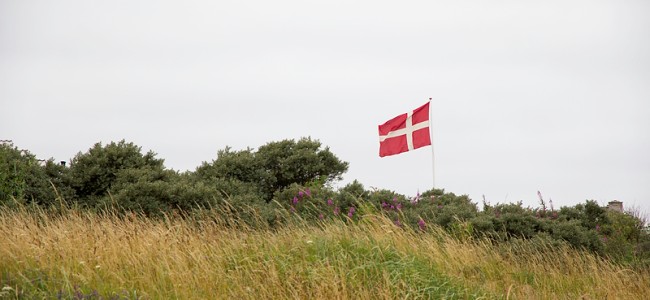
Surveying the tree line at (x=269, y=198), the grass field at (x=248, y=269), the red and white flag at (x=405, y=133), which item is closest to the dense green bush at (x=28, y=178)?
the tree line at (x=269, y=198)

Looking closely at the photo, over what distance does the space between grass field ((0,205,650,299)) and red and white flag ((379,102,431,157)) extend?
25.8ft

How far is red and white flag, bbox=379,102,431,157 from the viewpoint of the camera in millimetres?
18578

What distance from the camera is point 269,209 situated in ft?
47.2

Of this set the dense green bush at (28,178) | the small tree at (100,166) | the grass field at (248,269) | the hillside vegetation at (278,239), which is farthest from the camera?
the small tree at (100,166)

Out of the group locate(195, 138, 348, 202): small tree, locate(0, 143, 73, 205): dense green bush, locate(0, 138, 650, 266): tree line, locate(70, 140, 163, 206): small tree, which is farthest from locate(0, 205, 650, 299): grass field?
locate(195, 138, 348, 202): small tree

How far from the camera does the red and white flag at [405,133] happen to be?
18.6m

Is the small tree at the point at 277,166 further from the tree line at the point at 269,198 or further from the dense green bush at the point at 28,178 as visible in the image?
the dense green bush at the point at 28,178

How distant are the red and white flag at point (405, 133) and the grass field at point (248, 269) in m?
7.88

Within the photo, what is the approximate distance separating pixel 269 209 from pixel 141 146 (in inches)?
181

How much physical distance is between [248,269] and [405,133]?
10.8 metres

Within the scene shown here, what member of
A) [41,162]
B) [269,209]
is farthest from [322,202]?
[41,162]

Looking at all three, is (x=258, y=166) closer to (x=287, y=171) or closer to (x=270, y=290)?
(x=287, y=171)

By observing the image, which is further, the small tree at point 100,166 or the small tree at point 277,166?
the small tree at point 277,166

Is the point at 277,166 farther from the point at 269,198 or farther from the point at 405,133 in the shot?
the point at 405,133
